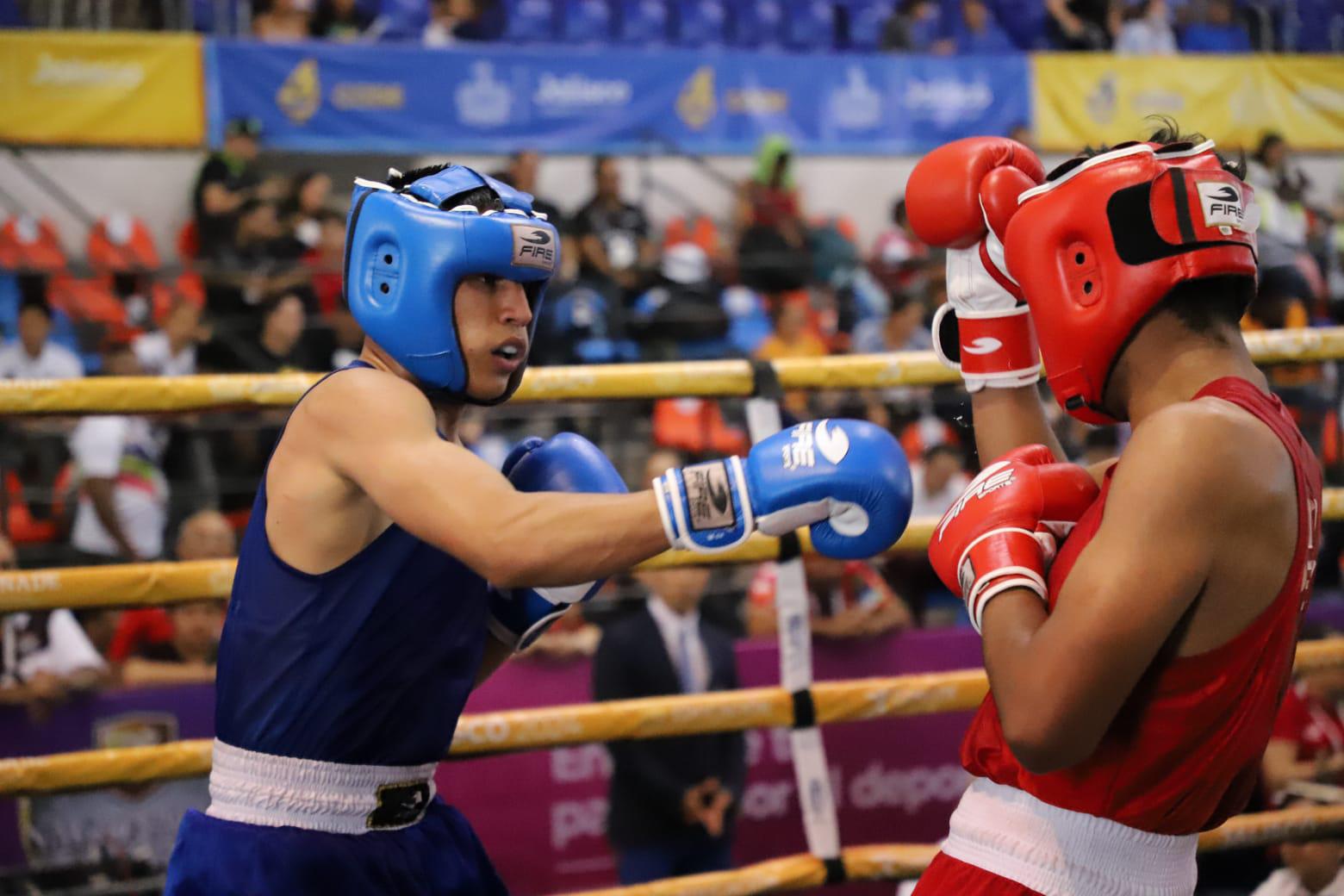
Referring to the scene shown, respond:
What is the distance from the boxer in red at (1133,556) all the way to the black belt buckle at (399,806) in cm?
78

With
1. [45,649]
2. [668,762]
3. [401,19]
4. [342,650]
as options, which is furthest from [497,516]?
[401,19]

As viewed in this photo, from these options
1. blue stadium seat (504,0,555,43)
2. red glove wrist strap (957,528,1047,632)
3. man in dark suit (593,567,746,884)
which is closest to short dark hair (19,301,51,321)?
man in dark suit (593,567,746,884)

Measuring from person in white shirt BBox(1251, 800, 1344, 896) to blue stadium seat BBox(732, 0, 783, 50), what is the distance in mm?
8476

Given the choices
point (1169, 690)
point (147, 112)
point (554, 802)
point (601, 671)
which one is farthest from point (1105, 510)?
point (147, 112)

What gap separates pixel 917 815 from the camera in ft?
14.8

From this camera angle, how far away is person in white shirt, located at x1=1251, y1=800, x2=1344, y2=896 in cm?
334

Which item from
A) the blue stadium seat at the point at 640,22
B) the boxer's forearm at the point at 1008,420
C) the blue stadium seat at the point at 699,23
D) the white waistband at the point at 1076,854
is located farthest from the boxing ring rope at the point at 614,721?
the blue stadium seat at the point at 699,23

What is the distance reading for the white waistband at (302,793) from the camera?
197 centimetres

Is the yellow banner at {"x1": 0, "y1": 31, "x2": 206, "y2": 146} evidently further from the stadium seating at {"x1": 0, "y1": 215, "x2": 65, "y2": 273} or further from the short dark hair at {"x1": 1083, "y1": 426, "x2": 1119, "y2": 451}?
the short dark hair at {"x1": 1083, "y1": 426, "x2": 1119, "y2": 451}

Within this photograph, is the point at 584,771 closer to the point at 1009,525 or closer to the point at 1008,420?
the point at 1008,420

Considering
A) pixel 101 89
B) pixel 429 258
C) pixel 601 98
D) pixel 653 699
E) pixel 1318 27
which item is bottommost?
pixel 601 98

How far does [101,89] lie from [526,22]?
3140mm

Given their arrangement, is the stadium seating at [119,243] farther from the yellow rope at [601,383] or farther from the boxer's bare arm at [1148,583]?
the boxer's bare arm at [1148,583]

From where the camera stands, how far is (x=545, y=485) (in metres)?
2.00
